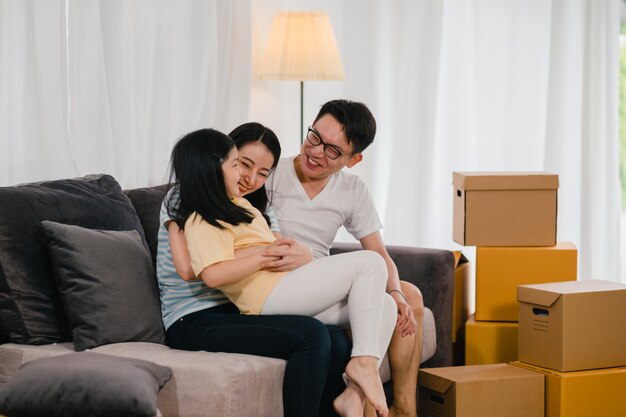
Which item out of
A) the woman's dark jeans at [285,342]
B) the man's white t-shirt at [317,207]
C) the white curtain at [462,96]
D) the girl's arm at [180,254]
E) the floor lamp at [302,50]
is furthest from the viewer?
the white curtain at [462,96]

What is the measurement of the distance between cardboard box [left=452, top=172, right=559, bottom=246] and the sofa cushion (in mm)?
1515

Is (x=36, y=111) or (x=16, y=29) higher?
(x=16, y=29)

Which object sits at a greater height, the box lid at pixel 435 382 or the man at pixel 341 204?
the man at pixel 341 204

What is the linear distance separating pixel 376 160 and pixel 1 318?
8.05ft

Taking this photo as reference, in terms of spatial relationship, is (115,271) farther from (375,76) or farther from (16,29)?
(375,76)

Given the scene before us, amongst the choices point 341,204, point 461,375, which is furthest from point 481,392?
point 341,204

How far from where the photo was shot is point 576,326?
3.11 metres

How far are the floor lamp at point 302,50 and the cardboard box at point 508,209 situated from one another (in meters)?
0.86

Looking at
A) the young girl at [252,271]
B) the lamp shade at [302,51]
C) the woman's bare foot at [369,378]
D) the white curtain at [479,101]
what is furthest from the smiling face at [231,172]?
the white curtain at [479,101]

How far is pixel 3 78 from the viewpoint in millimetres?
2736

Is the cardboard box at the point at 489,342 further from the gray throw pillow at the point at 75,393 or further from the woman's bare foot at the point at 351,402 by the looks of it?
the gray throw pillow at the point at 75,393

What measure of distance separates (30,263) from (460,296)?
1802mm

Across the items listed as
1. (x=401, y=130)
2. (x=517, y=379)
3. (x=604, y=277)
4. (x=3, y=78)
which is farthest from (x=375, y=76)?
(x=3, y=78)

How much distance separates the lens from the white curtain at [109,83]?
2.81 m
